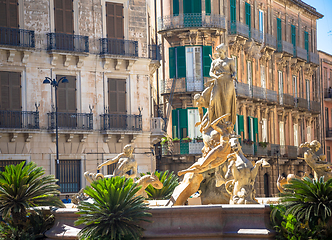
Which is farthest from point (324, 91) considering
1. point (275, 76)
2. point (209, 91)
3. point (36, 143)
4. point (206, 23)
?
point (209, 91)

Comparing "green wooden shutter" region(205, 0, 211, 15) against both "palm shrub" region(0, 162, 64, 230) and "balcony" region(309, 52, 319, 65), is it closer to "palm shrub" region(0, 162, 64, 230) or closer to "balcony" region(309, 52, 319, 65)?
"balcony" region(309, 52, 319, 65)

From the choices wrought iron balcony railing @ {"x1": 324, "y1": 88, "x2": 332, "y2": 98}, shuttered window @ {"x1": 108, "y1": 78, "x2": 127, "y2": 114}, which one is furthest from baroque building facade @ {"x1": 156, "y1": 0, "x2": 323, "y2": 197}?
shuttered window @ {"x1": 108, "y1": 78, "x2": 127, "y2": 114}

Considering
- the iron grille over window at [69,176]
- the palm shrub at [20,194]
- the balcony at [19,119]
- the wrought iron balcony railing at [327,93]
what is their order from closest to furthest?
the palm shrub at [20,194]
the balcony at [19,119]
the iron grille over window at [69,176]
the wrought iron balcony railing at [327,93]

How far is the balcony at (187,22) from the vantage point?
3894 centimetres

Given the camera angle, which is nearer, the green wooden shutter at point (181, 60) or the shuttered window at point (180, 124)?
the shuttered window at point (180, 124)

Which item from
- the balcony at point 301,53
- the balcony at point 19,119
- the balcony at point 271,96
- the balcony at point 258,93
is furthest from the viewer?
the balcony at point 301,53

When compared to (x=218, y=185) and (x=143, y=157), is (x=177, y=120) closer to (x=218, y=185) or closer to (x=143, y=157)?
(x=143, y=157)

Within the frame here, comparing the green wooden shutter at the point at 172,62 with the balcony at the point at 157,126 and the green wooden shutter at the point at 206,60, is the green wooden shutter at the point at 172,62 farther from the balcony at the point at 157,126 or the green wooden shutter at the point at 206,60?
the balcony at the point at 157,126

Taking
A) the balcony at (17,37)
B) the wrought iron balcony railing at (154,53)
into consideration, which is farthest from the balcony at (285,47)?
the balcony at (17,37)

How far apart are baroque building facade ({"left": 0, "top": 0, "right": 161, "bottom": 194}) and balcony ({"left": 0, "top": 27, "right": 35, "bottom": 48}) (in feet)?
0.15

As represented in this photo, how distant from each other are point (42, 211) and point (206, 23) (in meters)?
27.1

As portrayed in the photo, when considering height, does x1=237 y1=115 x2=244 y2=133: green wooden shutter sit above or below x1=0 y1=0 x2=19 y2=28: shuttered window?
below

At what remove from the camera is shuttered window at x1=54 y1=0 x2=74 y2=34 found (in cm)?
3200

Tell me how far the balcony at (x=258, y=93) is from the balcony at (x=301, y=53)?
7933 millimetres
